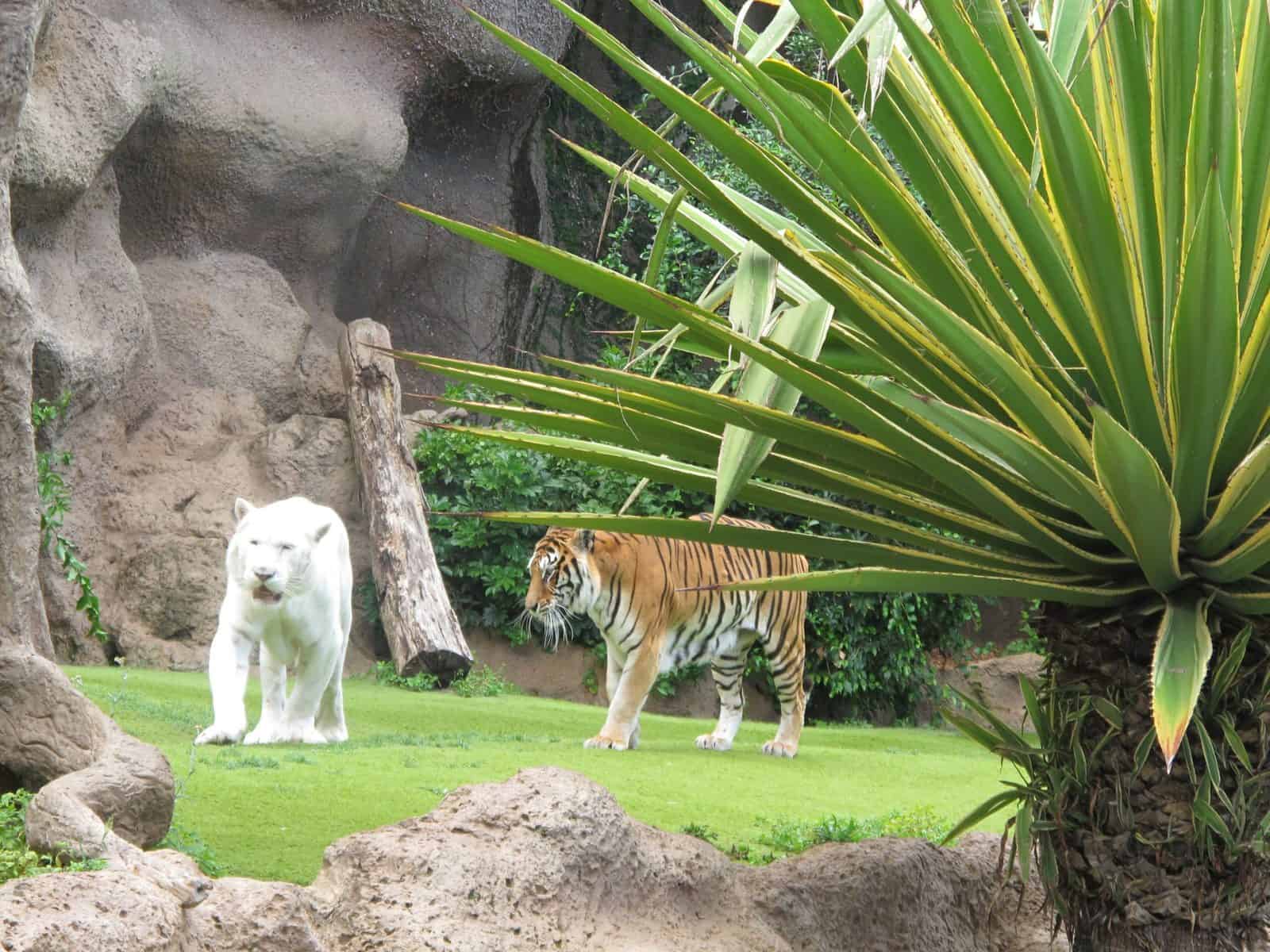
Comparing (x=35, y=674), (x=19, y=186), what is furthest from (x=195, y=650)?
(x=35, y=674)

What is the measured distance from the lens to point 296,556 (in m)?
5.48

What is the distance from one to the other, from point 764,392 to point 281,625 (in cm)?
367

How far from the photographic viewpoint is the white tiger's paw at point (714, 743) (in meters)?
6.63

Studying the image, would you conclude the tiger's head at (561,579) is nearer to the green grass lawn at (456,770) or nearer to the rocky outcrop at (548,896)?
the green grass lawn at (456,770)

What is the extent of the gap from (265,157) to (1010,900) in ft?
24.8

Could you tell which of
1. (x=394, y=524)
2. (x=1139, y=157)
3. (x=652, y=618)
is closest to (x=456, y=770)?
(x=652, y=618)

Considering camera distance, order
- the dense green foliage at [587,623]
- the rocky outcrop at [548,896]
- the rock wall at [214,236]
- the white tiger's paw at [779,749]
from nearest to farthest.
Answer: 1. the rocky outcrop at [548,896]
2. the white tiger's paw at [779,749]
3. the rock wall at [214,236]
4. the dense green foliage at [587,623]

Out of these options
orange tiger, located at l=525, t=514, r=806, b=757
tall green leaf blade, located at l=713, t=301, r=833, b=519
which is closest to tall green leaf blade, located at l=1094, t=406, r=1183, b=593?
tall green leaf blade, located at l=713, t=301, r=833, b=519

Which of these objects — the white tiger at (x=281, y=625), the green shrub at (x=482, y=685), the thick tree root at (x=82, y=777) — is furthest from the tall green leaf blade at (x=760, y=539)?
the green shrub at (x=482, y=685)

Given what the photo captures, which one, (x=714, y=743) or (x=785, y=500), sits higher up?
(x=785, y=500)

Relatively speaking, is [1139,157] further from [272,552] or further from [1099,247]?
[272,552]

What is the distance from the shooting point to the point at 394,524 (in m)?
9.23

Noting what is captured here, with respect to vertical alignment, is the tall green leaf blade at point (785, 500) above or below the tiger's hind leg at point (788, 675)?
above

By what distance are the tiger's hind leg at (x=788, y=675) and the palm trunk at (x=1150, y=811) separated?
395cm
